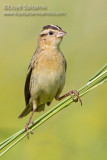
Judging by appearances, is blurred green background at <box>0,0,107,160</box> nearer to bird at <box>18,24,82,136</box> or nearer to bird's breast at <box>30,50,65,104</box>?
bird at <box>18,24,82,136</box>

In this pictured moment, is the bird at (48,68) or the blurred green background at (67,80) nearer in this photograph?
the bird at (48,68)

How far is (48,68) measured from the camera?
413cm

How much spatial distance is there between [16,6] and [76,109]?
7.00ft

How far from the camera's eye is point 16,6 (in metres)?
6.21

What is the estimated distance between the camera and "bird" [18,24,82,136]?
163 inches

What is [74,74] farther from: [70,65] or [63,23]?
[63,23]

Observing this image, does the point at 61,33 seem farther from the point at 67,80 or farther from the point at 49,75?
the point at 67,80

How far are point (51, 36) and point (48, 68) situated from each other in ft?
1.19

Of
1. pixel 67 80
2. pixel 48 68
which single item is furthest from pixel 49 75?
pixel 67 80

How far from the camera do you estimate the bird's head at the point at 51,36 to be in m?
4.22

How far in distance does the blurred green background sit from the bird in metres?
0.36

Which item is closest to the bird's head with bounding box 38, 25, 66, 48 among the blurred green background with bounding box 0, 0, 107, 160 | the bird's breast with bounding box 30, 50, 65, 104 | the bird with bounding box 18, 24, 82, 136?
the bird with bounding box 18, 24, 82, 136

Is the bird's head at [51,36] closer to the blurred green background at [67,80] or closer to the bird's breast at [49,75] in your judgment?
the bird's breast at [49,75]

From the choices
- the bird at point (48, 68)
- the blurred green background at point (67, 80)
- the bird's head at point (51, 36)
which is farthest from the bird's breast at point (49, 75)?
the blurred green background at point (67, 80)
